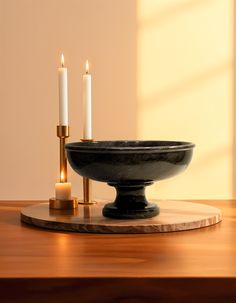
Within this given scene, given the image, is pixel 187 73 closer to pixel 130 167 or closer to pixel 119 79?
pixel 119 79

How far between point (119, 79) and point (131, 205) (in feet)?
3.46

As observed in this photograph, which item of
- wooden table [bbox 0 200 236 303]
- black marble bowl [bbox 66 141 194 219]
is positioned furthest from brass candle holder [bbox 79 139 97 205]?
wooden table [bbox 0 200 236 303]

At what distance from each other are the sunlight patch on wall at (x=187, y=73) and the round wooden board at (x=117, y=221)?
0.94 m

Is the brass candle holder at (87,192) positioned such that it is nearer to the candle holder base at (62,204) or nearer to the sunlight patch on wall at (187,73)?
the candle holder base at (62,204)

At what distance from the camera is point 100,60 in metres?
1.99

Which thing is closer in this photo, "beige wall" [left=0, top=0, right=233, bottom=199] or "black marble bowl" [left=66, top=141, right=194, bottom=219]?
"black marble bowl" [left=66, top=141, right=194, bottom=219]

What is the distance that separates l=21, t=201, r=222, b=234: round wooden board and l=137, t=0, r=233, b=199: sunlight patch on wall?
94 centimetres

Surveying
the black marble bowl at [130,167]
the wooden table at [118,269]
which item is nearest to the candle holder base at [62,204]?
the black marble bowl at [130,167]

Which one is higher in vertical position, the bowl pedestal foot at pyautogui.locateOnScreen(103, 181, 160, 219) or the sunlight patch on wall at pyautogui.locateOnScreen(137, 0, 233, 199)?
the sunlight patch on wall at pyautogui.locateOnScreen(137, 0, 233, 199)

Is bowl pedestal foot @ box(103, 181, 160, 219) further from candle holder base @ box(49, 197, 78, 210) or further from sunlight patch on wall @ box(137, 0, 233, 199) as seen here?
sunlight patch on wall @ box(137, 0, 233, 199)

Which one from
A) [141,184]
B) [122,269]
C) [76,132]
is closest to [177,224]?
[141,184]

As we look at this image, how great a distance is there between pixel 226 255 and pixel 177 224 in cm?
17

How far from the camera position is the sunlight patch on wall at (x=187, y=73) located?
201cm

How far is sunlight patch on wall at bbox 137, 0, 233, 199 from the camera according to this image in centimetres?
201
